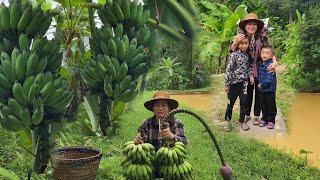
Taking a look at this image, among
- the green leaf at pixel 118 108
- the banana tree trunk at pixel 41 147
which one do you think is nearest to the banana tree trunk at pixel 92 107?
the green leaf at pixel 118 108

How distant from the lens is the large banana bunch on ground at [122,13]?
5391 mm

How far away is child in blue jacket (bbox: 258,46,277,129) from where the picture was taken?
6.41 meters

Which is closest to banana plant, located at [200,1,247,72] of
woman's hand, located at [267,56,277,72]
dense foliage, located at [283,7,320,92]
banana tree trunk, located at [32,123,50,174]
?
dense foliage, located at [283,7,320,92]

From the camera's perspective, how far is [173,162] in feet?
9.93

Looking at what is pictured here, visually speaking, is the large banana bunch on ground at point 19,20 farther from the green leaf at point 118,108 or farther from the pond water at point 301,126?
the pond water at point 301,126

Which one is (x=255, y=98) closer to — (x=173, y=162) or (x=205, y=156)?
(x=205, y=156)

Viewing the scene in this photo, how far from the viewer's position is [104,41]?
5.32 meters

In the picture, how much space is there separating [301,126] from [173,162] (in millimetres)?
A: 5122

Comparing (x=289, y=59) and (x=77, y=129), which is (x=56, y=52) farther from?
(x=289, y=59)

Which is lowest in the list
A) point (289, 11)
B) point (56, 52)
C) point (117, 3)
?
point (56, 52)

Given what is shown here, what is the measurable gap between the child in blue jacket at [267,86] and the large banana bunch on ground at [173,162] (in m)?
3.61

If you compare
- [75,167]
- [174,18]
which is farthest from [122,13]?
[75,167]

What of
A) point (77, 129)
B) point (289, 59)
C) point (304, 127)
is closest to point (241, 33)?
point (304, 127)

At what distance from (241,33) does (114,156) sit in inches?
91.1
